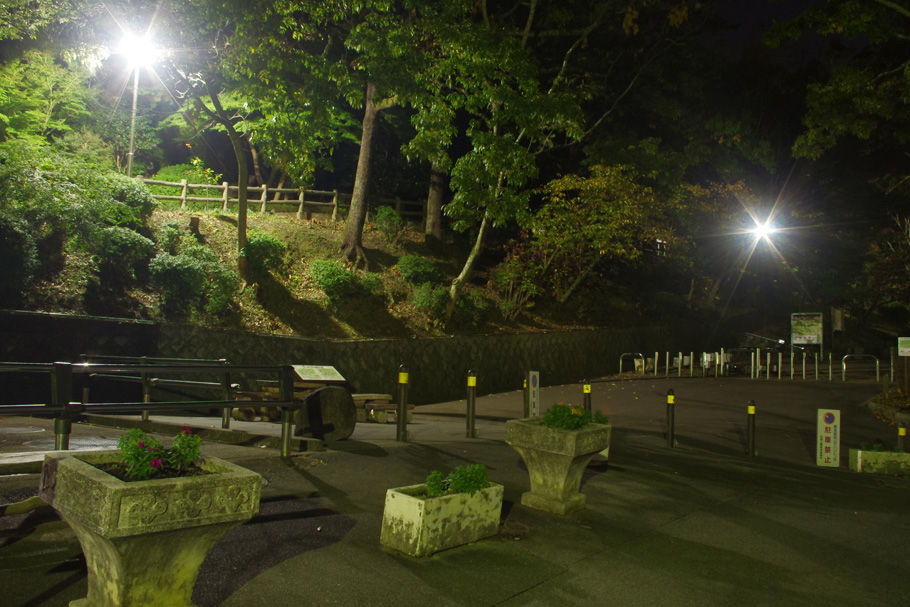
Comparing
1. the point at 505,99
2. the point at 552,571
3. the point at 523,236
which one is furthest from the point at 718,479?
the point at 523,236

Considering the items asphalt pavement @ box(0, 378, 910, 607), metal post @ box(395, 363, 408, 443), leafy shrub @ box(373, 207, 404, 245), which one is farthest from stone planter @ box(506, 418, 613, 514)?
leafy shrub @ box(373, 207, 404, 245)

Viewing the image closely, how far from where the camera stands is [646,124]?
99.3 feet

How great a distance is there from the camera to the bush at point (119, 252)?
1722cm

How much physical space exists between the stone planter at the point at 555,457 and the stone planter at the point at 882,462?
6900 mm

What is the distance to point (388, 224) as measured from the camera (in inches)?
1102

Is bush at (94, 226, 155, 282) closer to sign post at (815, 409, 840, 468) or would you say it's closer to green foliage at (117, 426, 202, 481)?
green foliage at (117, 426, 202, 481)

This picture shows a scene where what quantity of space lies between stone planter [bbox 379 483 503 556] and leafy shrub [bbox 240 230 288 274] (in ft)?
54.9

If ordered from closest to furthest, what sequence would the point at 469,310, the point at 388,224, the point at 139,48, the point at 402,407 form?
1. the point at 402,407
2. the point at 139,48
3. the point at 469,310
4. the point at 388,224

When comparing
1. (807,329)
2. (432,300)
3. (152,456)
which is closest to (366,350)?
(432,300)

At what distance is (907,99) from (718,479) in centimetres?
1766

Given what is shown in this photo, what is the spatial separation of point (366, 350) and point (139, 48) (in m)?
10.9

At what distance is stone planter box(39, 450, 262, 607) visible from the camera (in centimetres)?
325

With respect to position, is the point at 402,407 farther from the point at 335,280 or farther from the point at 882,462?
the point at 335,280

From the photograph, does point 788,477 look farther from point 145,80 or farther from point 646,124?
point 145,80
